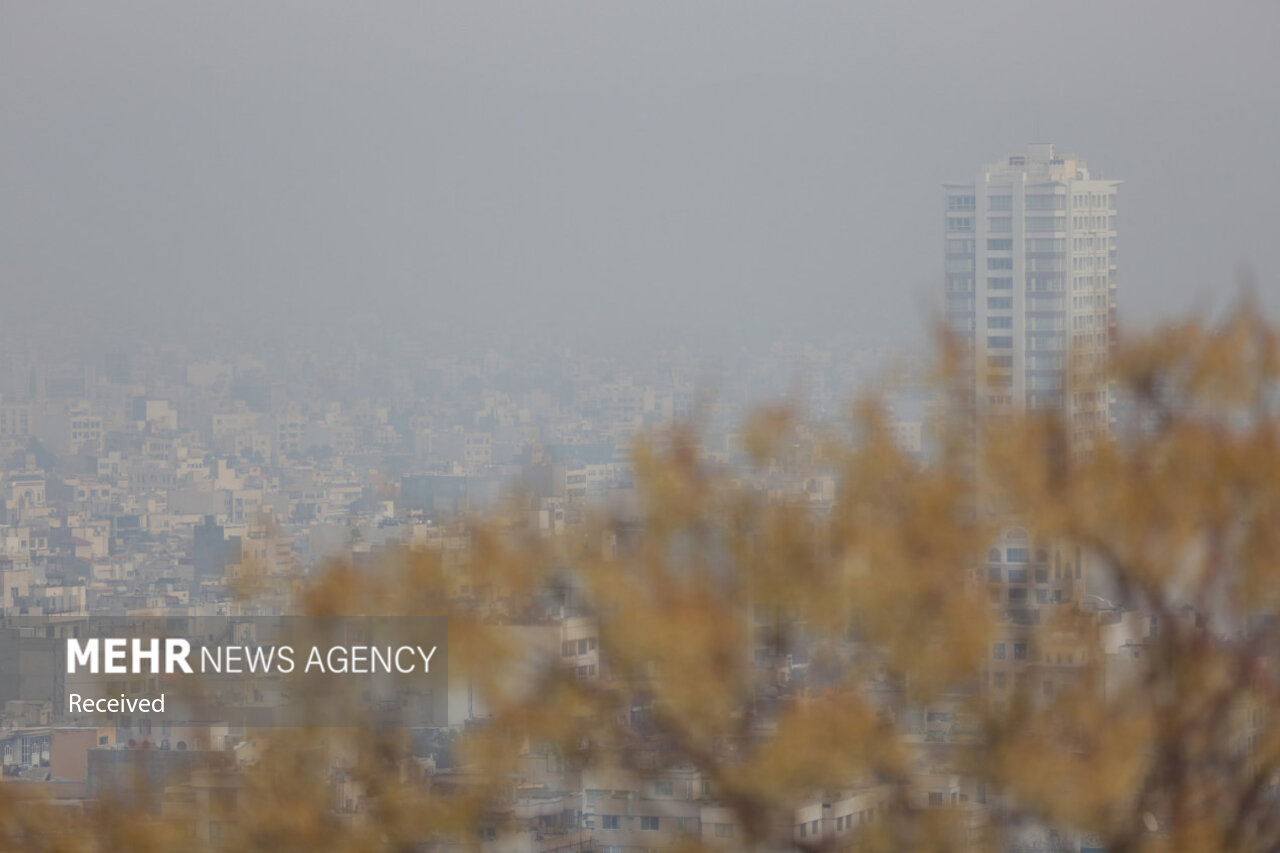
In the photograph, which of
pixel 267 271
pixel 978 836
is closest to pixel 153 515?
pixel 267 271

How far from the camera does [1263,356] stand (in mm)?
1756

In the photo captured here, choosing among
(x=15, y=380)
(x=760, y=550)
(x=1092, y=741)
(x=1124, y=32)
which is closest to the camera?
(x=1092, y=741)

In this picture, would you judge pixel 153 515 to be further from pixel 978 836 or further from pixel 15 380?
pixel 978 836

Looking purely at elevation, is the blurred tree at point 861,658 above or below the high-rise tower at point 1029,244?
below

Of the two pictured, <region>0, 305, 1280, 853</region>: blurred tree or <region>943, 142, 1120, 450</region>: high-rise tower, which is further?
<region>943, 142, 1120, 450</region>: high-rise tower

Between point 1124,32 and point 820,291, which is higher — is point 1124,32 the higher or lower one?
the higher one

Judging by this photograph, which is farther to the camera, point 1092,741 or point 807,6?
point 807,6

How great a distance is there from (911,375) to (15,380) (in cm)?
704

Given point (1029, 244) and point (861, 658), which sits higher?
point (1029, 244)

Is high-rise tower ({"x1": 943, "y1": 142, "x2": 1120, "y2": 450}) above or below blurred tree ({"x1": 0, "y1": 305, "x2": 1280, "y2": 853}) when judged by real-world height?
above

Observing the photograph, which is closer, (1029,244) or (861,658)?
(861,658)

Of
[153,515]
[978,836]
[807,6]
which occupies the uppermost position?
[807,6]

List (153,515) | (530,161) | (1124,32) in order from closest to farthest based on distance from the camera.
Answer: (153,515) < (1124,32) < (530,161)

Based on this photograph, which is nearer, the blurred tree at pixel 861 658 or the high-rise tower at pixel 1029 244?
the blurred tree at pixel 861 658
